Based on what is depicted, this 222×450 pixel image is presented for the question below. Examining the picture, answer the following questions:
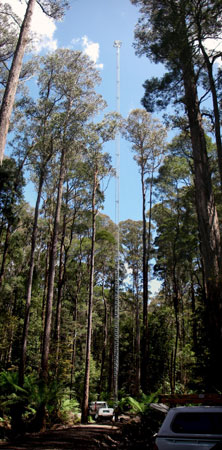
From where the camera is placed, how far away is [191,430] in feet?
13.7

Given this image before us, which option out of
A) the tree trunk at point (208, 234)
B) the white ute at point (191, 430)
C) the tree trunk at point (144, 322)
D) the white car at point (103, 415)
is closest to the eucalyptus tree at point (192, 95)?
the tree trunk at point (208, 234)

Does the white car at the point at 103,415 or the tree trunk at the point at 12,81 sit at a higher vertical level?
the tree trunk at the point at 12,81

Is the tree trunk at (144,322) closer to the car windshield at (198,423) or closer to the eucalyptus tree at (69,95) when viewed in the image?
the eucalyptus tree at (69,95)

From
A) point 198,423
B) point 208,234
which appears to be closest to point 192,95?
point 208,234

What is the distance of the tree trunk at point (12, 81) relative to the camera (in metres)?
7.50

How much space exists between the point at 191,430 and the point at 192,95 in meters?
9.32

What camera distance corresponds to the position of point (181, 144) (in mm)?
19312

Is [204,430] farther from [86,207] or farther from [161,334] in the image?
[161,334]

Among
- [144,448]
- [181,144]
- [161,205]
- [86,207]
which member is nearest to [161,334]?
[161,205]

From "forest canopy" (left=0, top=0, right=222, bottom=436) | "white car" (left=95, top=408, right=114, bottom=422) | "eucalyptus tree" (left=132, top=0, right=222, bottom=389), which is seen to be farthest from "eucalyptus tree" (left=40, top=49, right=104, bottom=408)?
"white car" (left=95, top=408, right=114, bottom=422)

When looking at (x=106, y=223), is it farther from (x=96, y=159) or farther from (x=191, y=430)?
(x=191, y=430)

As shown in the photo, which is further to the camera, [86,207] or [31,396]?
[86,207]

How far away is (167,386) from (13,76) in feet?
78.9

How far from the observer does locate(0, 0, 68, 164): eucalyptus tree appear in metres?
7.53
